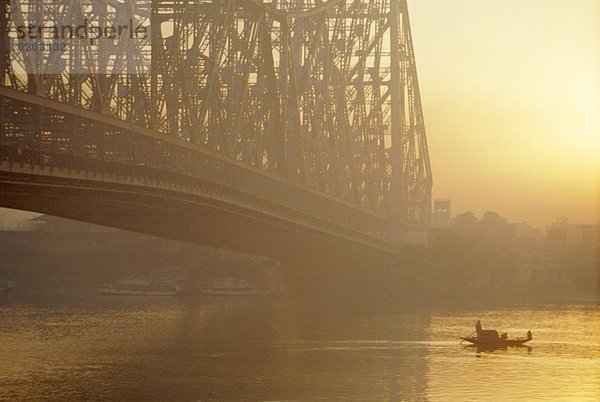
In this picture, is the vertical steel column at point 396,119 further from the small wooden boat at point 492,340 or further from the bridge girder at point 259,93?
the small wooden boat at point 492,340

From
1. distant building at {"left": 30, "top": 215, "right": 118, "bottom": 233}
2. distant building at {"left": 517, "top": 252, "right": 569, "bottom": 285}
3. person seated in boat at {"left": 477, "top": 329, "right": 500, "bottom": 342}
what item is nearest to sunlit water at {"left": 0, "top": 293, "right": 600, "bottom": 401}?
person seated in boat at {"left": 477, "top": 329, "right": 500, "bottom": 342}

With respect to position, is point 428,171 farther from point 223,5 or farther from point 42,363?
point 42,363

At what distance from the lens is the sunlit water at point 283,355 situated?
2224 inches

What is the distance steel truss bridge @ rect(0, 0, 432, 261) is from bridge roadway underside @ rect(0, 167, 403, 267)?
161mm

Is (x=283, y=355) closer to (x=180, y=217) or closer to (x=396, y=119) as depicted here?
(x=180, y=217)

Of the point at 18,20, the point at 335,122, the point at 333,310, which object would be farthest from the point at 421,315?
the point at 18,20

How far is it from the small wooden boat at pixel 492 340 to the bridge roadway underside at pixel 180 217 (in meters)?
12.0

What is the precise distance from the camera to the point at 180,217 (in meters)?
78.6

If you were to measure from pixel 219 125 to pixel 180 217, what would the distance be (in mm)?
6988

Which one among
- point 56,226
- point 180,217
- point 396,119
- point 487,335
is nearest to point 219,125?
point 180,217

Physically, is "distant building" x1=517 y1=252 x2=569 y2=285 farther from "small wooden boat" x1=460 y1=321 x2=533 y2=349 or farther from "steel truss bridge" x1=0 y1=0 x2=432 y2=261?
"small wooden boat" x1=460 y1=321 x2=533 y2=349

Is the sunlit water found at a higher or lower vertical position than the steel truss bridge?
lower

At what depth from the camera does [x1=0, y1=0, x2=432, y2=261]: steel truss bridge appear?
5941cm

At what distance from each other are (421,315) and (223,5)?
21.8m
